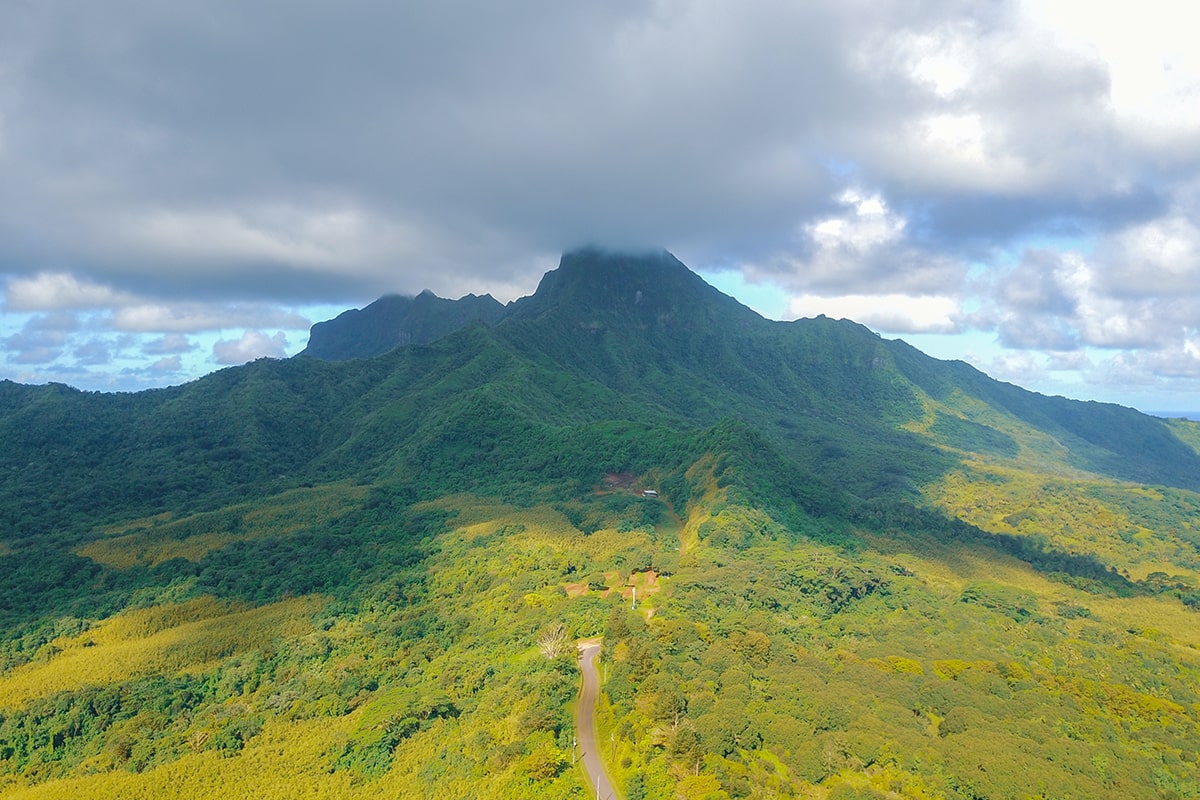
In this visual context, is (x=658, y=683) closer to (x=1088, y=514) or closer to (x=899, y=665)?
(x=899, y=665)

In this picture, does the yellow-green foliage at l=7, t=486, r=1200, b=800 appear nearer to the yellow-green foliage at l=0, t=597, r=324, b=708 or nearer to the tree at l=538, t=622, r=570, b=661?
the yellow-green foliage at l=0, t=597, r=324, b=708

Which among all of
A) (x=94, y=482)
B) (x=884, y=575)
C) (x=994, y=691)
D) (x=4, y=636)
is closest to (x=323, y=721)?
(x=4, y=636)

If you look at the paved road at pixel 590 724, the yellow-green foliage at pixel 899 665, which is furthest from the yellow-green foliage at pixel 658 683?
the paved road at pixel 590 724

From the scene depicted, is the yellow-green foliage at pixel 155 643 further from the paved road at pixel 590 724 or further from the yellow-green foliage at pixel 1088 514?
the yellow-green foliage at pixel 1088 514

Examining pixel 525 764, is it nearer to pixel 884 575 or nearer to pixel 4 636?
pixel 884 575

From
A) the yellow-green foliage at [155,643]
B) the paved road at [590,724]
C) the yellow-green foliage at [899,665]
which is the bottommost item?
the yellow-green foliage at [155,643]

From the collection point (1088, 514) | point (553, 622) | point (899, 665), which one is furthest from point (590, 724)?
point (1088, 514)
